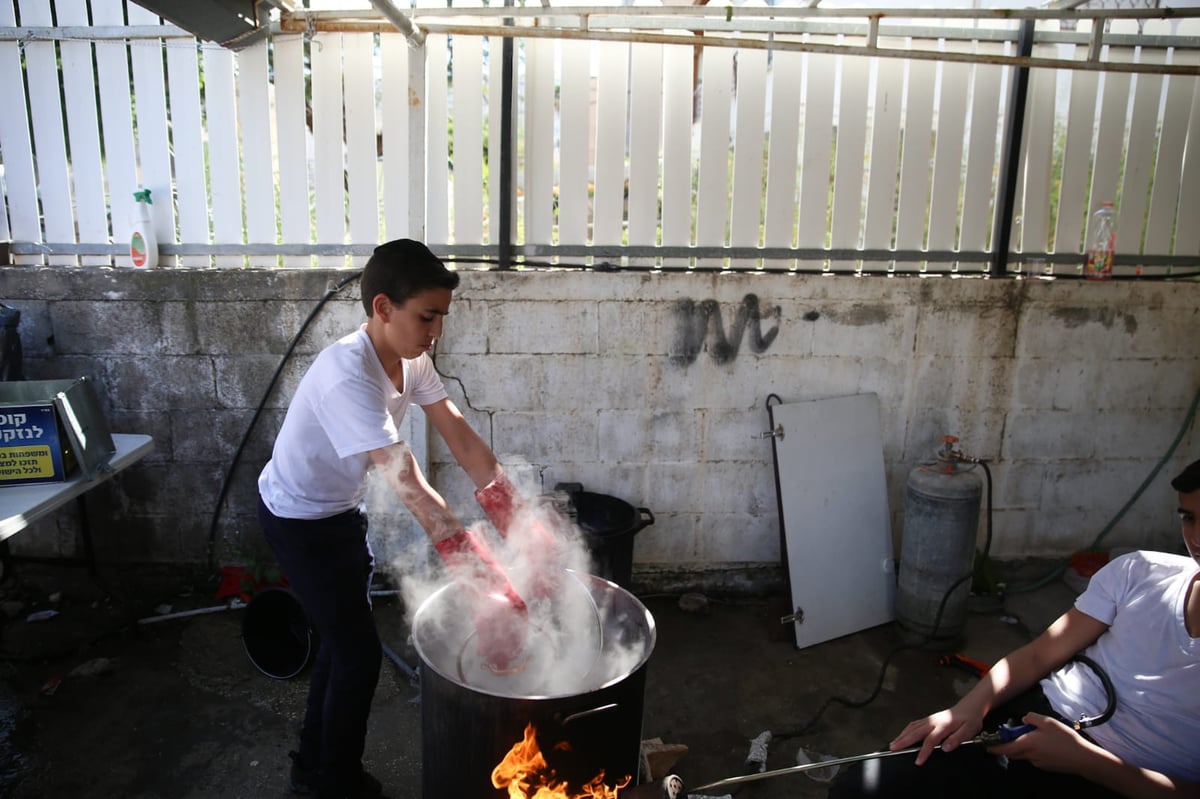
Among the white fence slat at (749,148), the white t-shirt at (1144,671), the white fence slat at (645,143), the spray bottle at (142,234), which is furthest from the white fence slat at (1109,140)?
the spray bottle at (142,234)

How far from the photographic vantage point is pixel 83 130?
13.6 ft

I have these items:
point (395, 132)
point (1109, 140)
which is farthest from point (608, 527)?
point (1109, 140)

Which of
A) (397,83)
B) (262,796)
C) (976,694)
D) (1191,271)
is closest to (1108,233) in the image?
(1191,271)

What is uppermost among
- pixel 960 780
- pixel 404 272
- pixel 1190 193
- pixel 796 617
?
pixel 1190 193

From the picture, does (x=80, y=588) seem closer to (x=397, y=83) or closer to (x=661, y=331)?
(x=397, y=83)

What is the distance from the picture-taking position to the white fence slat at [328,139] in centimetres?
403

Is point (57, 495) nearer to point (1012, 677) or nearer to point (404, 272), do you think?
point (404, 272)

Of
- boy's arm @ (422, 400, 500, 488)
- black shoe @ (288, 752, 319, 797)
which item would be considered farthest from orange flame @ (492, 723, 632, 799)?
black shoe @ (288, 752, 319, 797)

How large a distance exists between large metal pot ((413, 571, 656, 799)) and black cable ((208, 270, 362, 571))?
2.27m

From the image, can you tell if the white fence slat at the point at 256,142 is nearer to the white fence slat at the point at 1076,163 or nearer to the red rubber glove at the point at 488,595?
the red rubber glove at the point at 488,595

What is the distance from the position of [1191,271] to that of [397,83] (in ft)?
16.8

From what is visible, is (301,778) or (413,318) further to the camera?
(301,778)

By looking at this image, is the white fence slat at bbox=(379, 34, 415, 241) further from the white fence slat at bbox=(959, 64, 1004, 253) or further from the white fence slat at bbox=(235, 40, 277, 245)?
the white fence slat at bbox=(959, 64, 1004, 253)

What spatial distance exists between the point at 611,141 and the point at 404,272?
224 centimetres
